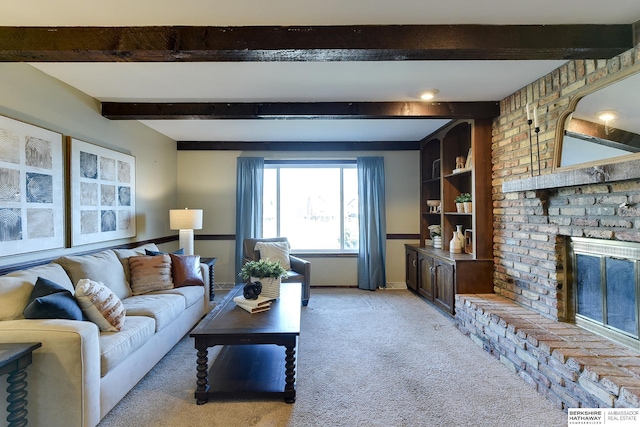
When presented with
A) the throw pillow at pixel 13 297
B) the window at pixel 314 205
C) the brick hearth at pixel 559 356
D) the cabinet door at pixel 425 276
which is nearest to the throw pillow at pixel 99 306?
the throw pillow at pixel 13 297

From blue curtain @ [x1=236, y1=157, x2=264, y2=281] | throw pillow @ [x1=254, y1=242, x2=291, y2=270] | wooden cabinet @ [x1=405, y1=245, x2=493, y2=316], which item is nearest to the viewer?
wooden cabinet @ [x1=405, y1=245, x2=493, y2=316]

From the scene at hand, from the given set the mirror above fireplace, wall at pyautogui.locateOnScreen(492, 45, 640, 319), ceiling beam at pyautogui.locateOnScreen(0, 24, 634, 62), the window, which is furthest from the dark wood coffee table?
the window

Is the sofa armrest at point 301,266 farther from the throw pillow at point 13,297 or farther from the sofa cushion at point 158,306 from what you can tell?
the throw pillow at point 13,297

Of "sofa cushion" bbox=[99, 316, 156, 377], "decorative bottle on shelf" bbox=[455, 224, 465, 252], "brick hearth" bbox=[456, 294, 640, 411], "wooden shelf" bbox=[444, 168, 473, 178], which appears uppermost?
"wooden shelf" bbox=[444, 168, 473, 178]

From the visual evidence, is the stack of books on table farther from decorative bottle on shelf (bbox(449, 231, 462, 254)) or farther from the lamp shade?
decorative bottle on shelf (bbox(449, 231, 462, 254))

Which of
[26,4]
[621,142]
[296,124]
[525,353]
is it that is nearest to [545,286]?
[525,353]


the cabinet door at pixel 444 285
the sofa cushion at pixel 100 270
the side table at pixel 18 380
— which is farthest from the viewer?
the cabinet door at pixel 444 285

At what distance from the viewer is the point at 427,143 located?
5.09m

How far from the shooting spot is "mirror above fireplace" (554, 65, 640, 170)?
2061mm

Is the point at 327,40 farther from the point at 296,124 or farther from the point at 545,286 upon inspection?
the point at 545,286

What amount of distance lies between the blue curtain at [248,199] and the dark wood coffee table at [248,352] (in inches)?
97.4

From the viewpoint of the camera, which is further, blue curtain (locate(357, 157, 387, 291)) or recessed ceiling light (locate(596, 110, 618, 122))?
blue curtain (locate(357, 157, 387, 291))

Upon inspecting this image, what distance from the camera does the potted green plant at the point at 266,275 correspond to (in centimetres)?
286

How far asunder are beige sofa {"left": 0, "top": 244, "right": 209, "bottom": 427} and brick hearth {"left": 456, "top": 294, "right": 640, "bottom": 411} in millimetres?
2880
